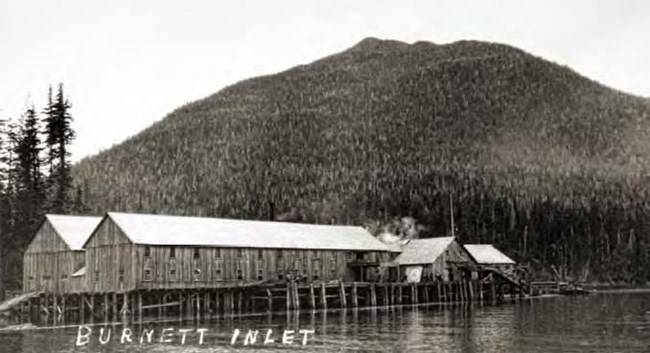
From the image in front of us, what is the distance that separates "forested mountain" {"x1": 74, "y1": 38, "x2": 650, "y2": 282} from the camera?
122m

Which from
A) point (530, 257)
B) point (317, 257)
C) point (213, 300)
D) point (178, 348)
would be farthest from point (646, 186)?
point (178, 348)

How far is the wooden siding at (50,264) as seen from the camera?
227 ft

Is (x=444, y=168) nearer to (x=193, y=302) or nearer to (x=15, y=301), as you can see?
(x=193, y=302)

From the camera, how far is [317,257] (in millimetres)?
77500

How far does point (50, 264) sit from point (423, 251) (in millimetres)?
36022

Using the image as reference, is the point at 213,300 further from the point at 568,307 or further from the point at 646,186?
the point at 646,186

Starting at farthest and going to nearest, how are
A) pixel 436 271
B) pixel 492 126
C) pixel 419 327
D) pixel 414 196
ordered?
pixel 492 126, pixel 414 196, pixel 436 271, pixel 419 327

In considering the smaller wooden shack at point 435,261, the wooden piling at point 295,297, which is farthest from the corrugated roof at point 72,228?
the smaller wooden shack at point 435,261

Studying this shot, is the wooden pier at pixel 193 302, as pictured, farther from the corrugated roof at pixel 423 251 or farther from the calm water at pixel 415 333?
the calm water at pixel 415 333

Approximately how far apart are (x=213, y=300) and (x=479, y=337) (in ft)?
95.4

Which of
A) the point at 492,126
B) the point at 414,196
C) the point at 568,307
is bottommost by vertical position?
the point at 568,307

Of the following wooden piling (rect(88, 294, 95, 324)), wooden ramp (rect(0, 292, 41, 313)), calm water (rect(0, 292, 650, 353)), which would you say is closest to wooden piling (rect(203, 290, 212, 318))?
calm water (rect(0, 292, 650, 353))

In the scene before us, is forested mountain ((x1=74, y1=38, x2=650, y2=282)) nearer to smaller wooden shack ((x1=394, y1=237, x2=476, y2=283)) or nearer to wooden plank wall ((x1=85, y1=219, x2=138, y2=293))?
smaller wooden shack ((x1=394, y1=237, x2=476, y2=283))

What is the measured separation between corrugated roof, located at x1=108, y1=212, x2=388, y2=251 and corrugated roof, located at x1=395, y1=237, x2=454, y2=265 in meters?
2.47
